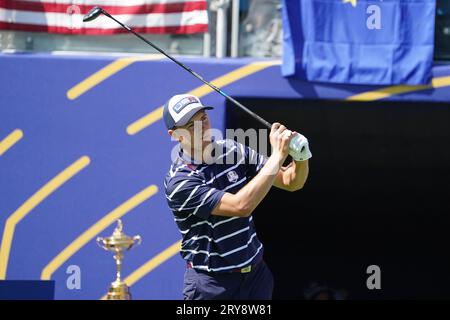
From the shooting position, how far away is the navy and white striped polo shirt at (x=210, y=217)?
13.3ft

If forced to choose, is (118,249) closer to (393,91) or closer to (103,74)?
(103,74)

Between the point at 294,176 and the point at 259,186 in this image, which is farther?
the point at 294,176

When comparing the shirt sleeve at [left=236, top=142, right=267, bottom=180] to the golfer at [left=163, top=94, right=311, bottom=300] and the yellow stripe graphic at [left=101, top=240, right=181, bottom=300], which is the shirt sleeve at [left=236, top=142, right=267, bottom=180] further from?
the yellow stripe graphic at [left=101, top=240, right=181, bottom=300]

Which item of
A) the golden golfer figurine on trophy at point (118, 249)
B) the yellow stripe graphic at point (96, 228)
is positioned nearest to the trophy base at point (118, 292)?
the golden golfer figurine on trophy at point (118, 249)

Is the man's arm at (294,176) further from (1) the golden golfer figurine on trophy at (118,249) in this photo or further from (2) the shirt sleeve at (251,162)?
(1) the golden golfer figurine on trophy at (118,249)

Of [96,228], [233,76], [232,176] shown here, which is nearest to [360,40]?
[233,76]

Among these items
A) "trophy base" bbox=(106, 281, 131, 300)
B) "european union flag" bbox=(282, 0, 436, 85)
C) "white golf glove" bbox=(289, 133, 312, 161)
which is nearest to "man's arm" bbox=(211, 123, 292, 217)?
"white golf glove" bbox=(289, 133, 312, 161)

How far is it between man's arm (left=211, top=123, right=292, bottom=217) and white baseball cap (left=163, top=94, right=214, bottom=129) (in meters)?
0.39

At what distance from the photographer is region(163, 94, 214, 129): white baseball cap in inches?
163

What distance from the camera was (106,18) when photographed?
18.7ft

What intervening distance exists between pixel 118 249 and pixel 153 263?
39 cm

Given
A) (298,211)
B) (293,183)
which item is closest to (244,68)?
(293,183)

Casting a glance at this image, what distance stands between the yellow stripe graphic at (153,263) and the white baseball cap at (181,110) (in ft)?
5.14

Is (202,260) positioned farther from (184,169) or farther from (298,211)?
(298,211)
